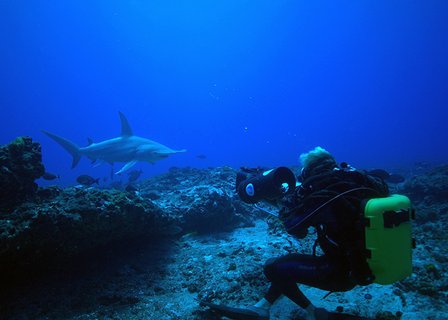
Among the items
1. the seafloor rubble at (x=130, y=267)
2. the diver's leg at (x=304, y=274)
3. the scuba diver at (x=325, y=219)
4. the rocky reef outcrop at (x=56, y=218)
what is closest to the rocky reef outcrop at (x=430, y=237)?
the seafloor rubble at (x=130, y=267)

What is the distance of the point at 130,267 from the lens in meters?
5.17

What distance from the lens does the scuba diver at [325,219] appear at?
8.74ft

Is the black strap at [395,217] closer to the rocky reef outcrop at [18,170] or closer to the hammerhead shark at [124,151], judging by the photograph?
the rocky reef outcrop at [18,170]

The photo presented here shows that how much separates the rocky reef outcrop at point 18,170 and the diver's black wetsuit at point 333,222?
488 centimetres

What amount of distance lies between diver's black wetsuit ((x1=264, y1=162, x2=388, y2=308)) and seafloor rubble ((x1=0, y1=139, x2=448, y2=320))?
3.56 ft

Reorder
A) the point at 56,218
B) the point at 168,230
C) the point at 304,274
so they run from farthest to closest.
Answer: the point at 168,230 → the point at 56,218 → the point at 304,274

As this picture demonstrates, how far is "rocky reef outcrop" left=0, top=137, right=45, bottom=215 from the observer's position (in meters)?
4.92

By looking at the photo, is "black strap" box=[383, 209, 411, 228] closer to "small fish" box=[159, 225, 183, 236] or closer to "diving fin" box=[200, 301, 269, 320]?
"diving fin" box=[200, 301, 269, 320]

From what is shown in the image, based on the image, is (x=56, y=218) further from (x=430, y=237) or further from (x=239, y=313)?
(x=430, y=237)

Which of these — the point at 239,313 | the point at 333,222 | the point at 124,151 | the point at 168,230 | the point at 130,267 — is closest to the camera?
the point at 333,222

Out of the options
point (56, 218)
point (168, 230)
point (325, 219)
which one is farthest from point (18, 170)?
point (325, 219)

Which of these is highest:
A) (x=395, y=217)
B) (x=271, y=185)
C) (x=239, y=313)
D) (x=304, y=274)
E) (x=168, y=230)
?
(x=271, y=185)

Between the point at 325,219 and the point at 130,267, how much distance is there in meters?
3.97

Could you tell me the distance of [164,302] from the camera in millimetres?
4246
